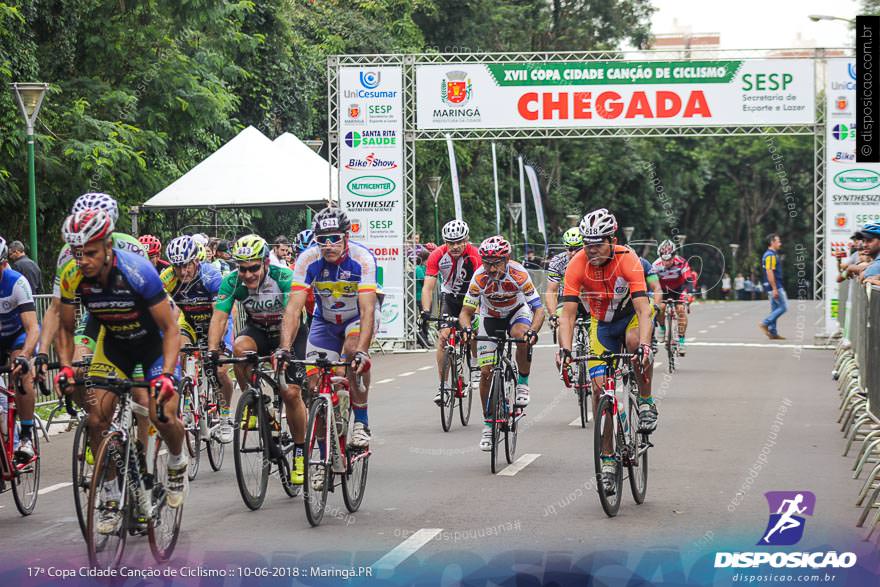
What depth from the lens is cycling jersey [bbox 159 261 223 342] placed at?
12125mm

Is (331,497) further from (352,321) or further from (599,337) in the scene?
(599,337)

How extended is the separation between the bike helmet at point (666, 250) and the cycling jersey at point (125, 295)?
14768 millimetres

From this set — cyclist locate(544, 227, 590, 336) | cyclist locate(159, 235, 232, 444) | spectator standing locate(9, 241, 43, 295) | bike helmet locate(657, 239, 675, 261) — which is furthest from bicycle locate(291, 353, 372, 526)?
bike helmet locate(657, 239, 675, 261)

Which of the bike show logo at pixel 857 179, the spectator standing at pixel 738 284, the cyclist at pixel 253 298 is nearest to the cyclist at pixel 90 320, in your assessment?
the cyclist at pixel 253 298

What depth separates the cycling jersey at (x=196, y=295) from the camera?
12125mm

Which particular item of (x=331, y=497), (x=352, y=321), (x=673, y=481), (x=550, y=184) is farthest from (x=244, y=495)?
(x=550, y=184)

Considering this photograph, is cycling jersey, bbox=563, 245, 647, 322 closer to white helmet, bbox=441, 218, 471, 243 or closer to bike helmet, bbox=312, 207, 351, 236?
bike helmet, bbox=312, 207, 351, 236

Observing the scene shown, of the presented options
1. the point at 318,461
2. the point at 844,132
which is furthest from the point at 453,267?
the point at 844,132

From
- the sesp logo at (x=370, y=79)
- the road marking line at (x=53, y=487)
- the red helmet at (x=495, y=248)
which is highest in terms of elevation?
the sesp logo at (x=370, y=79)

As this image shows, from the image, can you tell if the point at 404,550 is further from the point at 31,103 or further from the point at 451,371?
the point at 31,103

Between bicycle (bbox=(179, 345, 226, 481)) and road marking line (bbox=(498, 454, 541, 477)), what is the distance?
2.53 m

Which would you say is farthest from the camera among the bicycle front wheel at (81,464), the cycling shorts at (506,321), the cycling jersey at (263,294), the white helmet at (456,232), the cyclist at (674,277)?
the cyclist at (674,277)

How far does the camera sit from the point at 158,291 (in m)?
7.55

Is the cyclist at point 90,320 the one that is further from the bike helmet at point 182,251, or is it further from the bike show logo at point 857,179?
the bike show logo at point 857,179
